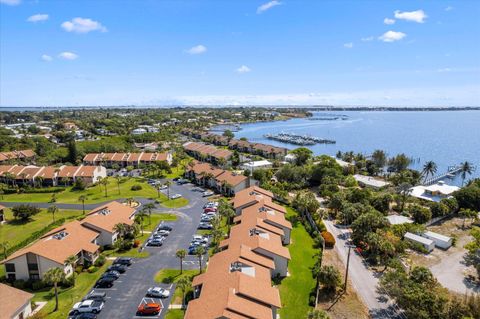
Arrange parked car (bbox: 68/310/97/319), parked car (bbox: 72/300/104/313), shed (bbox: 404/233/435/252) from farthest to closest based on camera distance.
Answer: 1. shed (bbox: 404/233/435/252)
2. parked car (bbox: 72/300/104/313)
3. parked car (bbox: 68/310/97/319)

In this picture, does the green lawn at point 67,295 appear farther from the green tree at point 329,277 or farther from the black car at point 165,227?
the green tree at point 329,277

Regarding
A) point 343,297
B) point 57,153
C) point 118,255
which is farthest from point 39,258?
point 57,153

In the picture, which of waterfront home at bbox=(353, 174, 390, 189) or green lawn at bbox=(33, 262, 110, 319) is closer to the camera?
green lawn at bbox=(33, 262, 110, 319)

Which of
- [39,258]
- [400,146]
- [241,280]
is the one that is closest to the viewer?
[241,280]

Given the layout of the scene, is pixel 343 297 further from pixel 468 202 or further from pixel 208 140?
pixel 208 140

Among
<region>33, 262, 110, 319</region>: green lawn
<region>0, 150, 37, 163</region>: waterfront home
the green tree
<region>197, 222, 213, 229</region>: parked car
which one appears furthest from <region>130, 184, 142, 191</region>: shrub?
<region>0, 150, 37, 163</region>: waterfront home

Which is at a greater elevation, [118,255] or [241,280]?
[241,280]

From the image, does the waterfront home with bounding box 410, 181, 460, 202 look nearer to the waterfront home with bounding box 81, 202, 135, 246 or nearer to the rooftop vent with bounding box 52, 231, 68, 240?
the waterfront home with bounding box 81, 202, 135, 246

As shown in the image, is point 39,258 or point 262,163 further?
point 262,163
